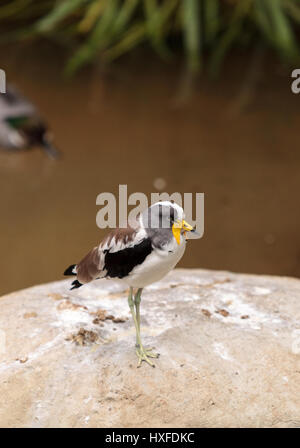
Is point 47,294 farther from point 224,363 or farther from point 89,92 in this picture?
point 89,92

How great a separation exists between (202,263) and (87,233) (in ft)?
1.46

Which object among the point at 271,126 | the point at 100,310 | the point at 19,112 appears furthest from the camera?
the point at 271,126

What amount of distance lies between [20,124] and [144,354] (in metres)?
1.53

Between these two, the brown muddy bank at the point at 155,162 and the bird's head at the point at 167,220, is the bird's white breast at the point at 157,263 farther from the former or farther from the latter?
the brown muddy bank at the point at 155,162

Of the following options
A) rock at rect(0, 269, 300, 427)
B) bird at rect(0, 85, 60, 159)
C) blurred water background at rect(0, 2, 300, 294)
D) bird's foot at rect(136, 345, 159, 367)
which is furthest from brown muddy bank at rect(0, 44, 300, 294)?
bird's foot at rect(136, 345, 159, 367)

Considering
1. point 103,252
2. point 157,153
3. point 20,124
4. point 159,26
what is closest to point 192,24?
point 159,26

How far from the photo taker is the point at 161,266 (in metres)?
1.27

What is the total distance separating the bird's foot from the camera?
4.41 ft

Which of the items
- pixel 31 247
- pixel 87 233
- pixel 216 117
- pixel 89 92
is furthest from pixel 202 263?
pixel 89 92

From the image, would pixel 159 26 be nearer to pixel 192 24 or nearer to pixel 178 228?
pixel 192 24

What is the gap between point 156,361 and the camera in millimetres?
1367

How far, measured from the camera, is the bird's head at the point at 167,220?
1251 millimetres

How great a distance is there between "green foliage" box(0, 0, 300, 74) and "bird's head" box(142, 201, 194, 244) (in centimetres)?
191

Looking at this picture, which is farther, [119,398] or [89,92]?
[89,92]
